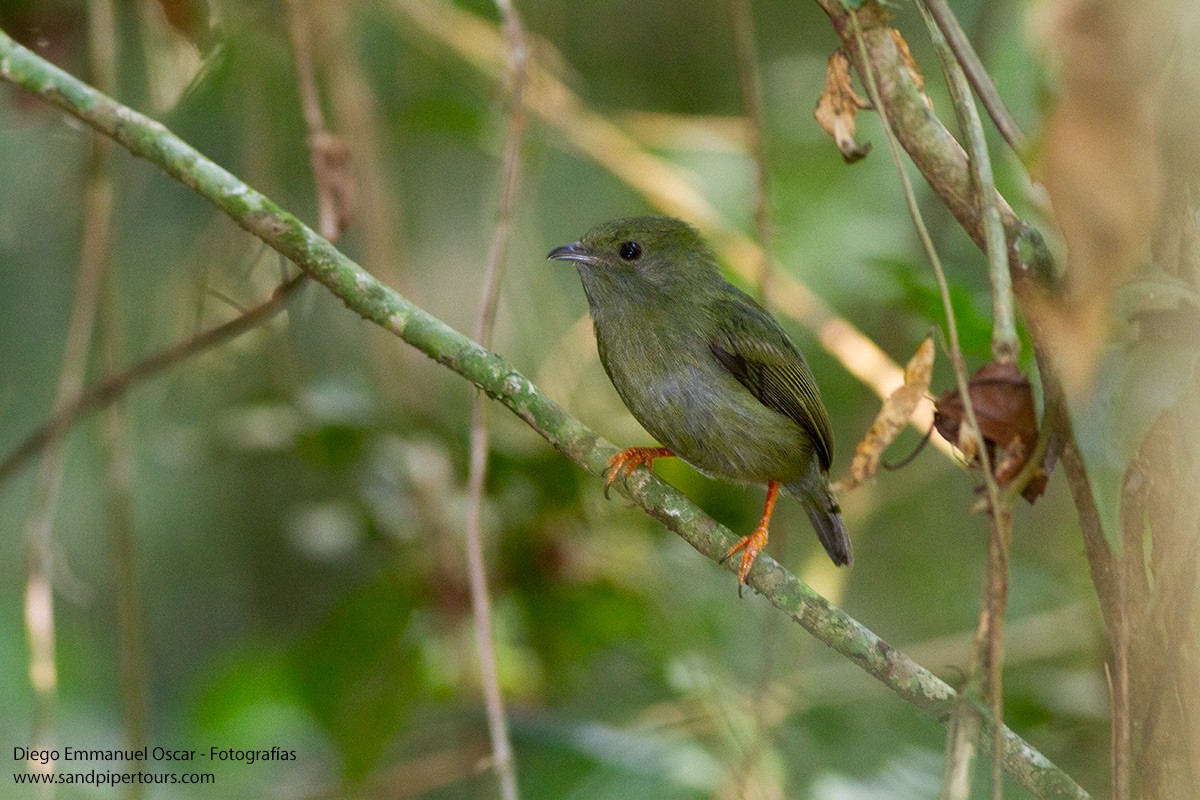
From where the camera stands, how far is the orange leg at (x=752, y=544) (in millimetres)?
2656

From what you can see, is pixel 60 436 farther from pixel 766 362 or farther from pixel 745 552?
pixel 766 362

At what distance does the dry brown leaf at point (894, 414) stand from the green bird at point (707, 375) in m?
0.91

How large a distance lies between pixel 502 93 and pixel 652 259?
74cm

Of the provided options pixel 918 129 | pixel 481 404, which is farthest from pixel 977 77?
pixel 481 404

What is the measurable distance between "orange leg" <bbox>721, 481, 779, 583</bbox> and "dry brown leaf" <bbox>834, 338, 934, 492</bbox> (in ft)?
0.95

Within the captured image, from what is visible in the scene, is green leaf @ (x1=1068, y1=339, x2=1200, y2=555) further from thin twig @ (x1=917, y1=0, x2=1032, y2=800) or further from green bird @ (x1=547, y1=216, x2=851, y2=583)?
green bird @ (x1=547, y1=216, x2=851, y2=583)

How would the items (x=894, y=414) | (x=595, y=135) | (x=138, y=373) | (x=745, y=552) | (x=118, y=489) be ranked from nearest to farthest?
(x=894, y=414)
(x=745, y=552)
(x=138, y=373)
(x=118, y=489)
(x=595, y=135)

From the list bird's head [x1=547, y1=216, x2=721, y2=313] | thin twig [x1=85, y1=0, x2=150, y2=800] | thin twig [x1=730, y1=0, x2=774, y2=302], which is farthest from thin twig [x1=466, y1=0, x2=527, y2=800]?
thin twig [x1=85, y1=0, x2=150, y2=800]

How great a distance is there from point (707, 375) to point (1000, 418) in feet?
5.61

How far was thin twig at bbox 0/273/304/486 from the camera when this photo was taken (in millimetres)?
2756

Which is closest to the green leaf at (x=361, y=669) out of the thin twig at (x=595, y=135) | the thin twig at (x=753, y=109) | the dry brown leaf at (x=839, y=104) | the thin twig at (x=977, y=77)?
the thin twig at (x=753, y=109)

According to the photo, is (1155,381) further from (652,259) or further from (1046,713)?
(1046,713)

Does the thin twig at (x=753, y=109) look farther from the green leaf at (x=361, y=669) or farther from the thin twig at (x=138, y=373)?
the green leaf at (x=361, y=669)

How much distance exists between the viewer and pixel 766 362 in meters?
3.48
